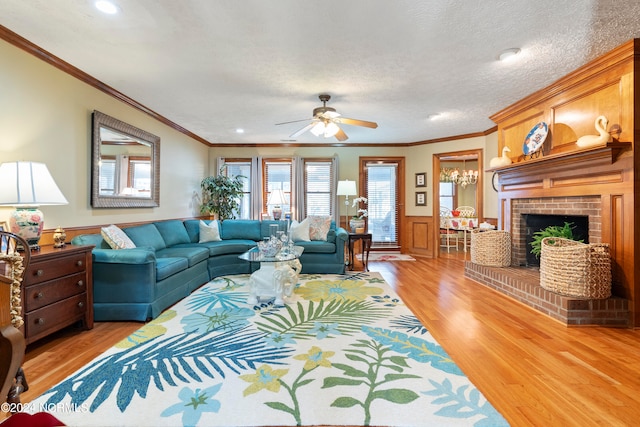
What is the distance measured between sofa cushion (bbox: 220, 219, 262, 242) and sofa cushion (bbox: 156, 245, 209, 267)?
124 cm

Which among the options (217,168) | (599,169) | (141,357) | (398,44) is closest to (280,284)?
(141,357)

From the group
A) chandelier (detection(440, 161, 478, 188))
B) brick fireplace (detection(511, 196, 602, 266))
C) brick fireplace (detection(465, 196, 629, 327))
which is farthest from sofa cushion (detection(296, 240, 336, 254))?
chandelier (detection(440, 161, 478, 188))

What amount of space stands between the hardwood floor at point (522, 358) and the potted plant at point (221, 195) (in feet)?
12.6

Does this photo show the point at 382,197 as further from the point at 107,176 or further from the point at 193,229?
the point at 107,176

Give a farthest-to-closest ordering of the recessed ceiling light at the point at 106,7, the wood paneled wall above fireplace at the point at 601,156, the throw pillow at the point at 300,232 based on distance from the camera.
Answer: the throw pillow at the point at 300,232 < the wood paneled wall above fireplace at the point at 601,156 < the recessed ceiling light at the point at 106,7

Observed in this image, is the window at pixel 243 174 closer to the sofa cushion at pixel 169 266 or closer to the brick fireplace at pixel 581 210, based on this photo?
the sofa cushion at pixel 169 266

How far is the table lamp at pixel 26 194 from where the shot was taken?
2428mm

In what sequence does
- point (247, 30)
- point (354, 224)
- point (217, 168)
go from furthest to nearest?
1. point (217, 168)
2. point (354, 224)
3. point (247, 30)

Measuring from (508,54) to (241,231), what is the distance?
4.74 meters

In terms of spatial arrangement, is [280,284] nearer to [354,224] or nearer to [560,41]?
[354,224]

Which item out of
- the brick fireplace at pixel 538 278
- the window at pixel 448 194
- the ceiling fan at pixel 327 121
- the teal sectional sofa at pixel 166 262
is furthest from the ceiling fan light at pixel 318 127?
the window at pixel 448 194

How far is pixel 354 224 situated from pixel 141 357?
170 inches

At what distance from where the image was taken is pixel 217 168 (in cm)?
741

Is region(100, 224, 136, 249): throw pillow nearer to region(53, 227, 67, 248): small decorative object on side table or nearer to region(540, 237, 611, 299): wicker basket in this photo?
region(53, 227, 67, 248): small decorative object on side table
